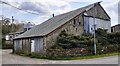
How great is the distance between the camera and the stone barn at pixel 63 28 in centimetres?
3149

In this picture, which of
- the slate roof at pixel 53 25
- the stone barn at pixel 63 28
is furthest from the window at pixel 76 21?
the slate roof at pixel 53 25

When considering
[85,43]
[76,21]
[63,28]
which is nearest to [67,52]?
[85,43]

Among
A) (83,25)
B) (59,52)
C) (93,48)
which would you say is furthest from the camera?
(83,25)

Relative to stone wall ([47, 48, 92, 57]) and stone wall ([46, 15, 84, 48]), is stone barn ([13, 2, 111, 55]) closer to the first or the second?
stone wall ([46, 15, 84, 48])

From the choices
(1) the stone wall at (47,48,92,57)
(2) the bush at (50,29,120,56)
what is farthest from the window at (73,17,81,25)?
(1) the stone wall at (47,48,92,57)

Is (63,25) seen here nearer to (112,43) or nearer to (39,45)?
(39,45)

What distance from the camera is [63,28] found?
33.5m

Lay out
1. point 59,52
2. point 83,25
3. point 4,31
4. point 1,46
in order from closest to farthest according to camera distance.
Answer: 1. point 59,52
2. point 83,25
3. point 1,46
4. point 4,31

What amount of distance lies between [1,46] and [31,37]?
87.9 feet

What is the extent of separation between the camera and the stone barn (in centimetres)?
3149

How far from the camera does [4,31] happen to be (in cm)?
7575

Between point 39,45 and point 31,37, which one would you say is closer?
point 39,45

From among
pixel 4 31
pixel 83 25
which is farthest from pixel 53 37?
pixel 4 31

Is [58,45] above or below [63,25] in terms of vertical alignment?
below
